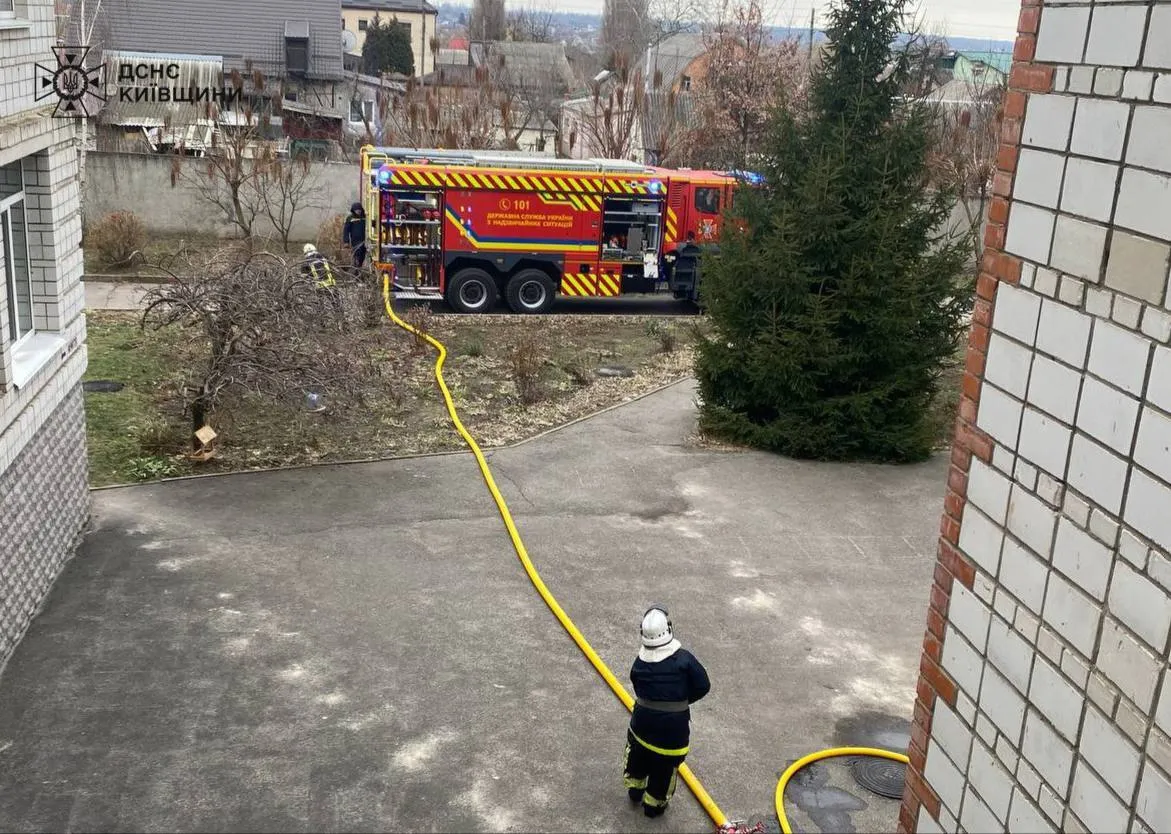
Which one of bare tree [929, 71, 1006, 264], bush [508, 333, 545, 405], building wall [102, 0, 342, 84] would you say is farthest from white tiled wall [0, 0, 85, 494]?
building wall [102, 0, 342, 84]

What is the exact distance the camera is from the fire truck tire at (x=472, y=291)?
61.2ft

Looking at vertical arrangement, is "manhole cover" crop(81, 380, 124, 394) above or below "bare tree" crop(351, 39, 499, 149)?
below

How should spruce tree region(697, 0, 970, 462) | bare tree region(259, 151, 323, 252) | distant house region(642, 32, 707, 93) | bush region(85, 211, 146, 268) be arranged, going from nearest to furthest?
1. spruce tree region(697, 0, 970, 462)
2. bush region(85, 211, 146, 268)
3. bare tree region(259, 151, 323, 252)
4. distant house region(642, 32, 707, 93)

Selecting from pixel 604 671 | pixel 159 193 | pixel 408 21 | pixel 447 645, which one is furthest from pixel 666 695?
pixel 408 21

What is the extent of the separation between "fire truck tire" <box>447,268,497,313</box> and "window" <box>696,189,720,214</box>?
3858mm

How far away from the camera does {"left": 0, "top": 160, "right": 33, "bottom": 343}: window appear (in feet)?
25.6

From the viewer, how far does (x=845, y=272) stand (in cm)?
1163

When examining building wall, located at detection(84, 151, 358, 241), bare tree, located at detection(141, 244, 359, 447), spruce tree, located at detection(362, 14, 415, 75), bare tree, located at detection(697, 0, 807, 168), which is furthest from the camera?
spruce tree, located at detection(362, 14, 415, 75)

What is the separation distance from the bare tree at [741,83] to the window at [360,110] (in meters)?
16.5

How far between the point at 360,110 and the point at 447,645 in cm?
3732

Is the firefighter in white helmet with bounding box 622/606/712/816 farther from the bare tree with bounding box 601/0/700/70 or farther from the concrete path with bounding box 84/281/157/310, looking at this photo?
the bare tree with bounding box 601/0/700/70

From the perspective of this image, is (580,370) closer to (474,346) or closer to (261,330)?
(474,346)

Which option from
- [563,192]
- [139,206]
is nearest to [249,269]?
[563,192]

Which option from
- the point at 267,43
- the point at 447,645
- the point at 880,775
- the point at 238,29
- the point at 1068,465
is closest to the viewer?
the point at 1068,465
